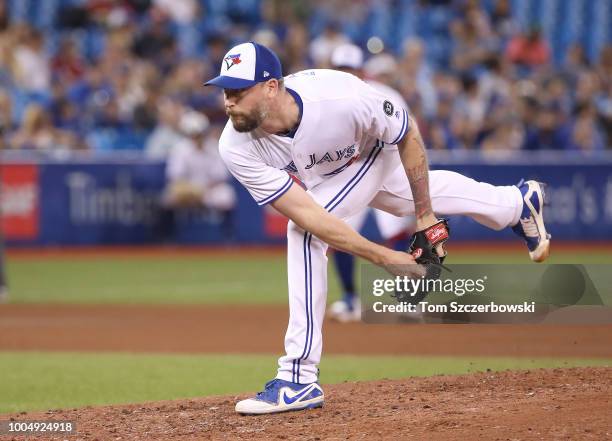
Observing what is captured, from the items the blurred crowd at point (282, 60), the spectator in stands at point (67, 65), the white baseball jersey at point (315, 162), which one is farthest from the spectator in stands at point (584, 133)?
the white baseball jersey at point (315, 162)

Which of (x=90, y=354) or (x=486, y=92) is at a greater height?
(x=486, y=92)

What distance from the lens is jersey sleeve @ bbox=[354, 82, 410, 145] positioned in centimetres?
577

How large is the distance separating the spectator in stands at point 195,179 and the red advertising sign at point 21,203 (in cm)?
196

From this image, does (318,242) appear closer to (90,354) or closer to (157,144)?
(90,354)

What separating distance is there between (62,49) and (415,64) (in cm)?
575

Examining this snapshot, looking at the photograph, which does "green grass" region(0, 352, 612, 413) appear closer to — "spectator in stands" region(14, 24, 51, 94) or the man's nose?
the man's nose

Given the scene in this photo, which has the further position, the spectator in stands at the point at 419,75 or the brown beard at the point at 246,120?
the spectator in stands at the point at 419,75

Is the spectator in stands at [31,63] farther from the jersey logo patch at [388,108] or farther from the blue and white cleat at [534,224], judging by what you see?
the jersey logo patch at [388,108]

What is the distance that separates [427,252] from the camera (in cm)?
572

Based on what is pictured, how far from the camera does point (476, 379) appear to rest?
6.69 metres

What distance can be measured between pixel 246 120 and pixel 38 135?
11871 millimetres

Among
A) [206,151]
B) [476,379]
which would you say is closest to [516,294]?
[476,379]

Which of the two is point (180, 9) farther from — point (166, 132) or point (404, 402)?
point (404, 402)

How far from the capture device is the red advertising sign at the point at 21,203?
16828mm
